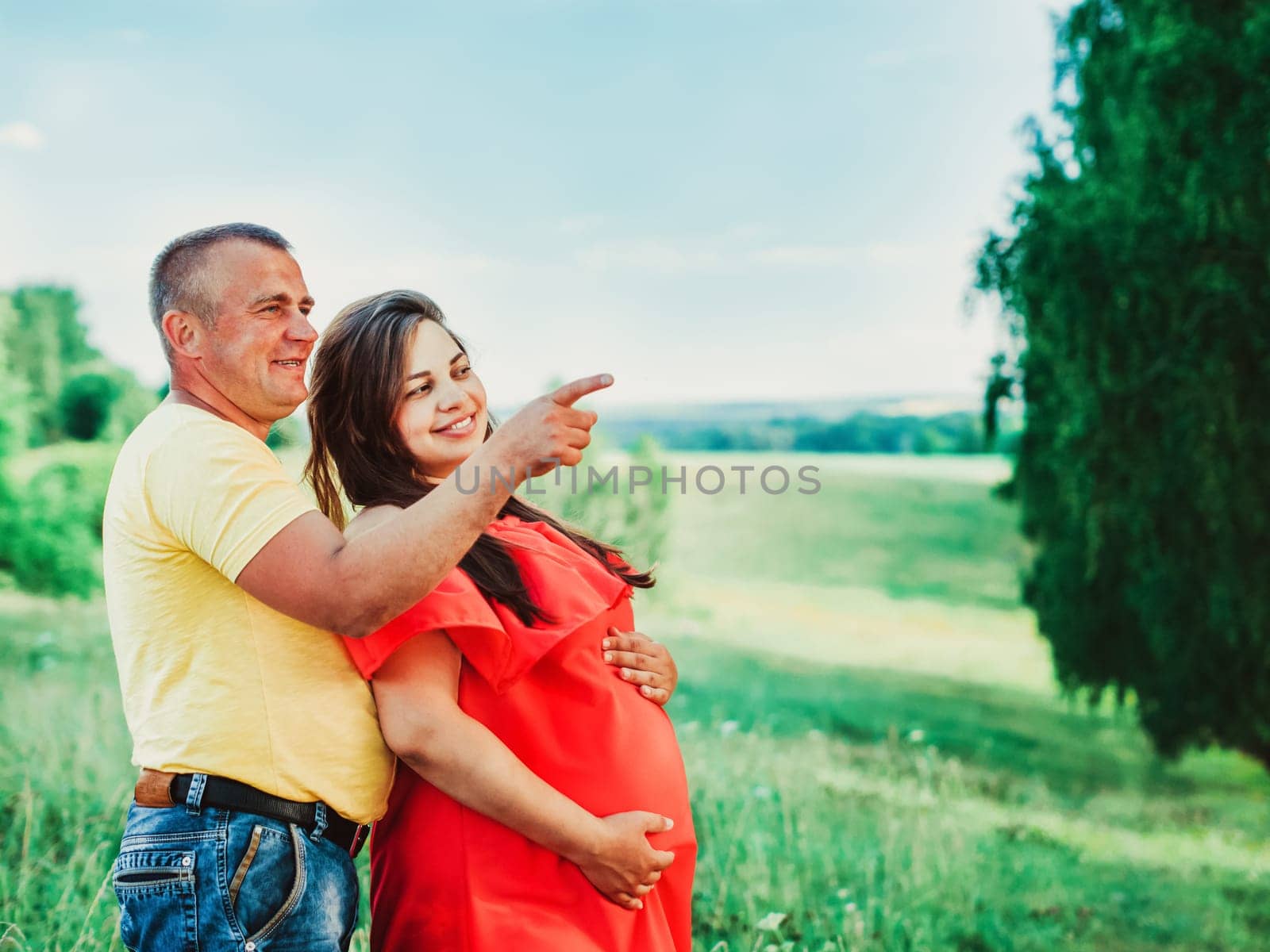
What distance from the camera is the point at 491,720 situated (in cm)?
184

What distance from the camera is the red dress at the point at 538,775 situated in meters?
1.80

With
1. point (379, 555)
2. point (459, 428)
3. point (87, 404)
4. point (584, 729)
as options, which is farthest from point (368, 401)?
point (87, 404)

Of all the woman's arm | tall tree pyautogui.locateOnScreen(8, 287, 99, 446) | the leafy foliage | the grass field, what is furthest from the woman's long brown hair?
tall tree pyautogui.locateOnScreen(8, 287, 99, 446)

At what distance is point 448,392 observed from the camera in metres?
2.07

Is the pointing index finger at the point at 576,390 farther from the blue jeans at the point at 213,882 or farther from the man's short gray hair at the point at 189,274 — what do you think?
the blue jeans at the point at 213,882

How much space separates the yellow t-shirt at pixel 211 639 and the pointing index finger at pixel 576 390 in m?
0.42

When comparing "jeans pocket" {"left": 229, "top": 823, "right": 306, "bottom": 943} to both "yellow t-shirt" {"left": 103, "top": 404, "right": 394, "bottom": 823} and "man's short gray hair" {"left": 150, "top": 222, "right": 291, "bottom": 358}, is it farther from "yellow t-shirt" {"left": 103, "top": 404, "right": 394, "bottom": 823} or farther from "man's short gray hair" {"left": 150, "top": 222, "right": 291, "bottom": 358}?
"man's short gray hair" {"left": 150, "top": 222, "right": 291, "bottom": 358}

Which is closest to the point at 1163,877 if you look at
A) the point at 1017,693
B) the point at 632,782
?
the point at 632,782

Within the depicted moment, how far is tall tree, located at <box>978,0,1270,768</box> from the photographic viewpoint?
22.3ft

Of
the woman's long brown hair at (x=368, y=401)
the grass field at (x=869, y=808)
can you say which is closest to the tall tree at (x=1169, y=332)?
the grass field at (x=869, y=808)

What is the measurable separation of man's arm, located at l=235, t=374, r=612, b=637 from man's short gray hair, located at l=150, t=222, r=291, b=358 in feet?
1.56

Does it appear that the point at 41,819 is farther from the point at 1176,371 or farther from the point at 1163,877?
the point at 1176,371

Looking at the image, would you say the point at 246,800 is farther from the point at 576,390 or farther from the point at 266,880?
the point at 576,390

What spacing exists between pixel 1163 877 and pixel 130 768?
19.5 feet
